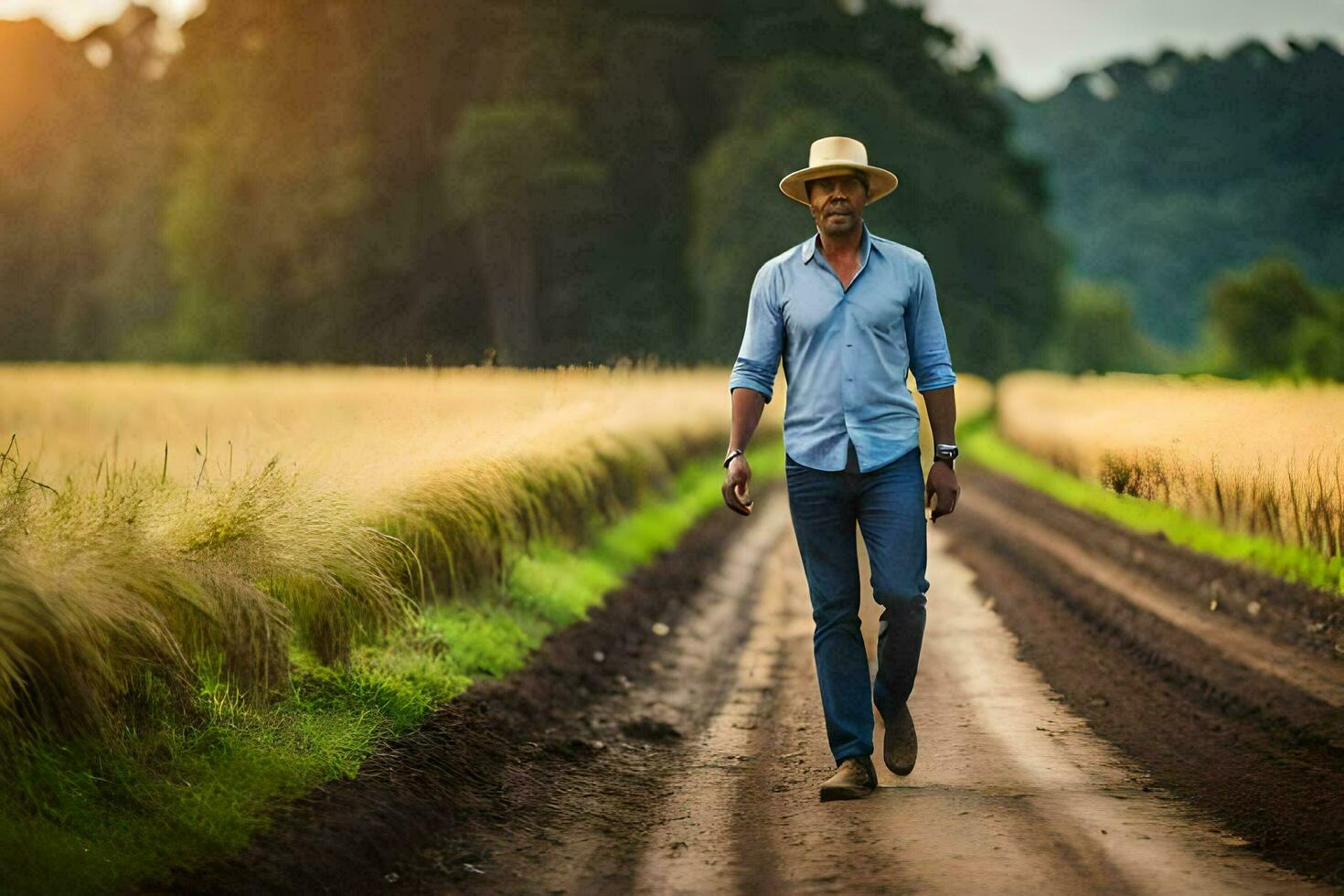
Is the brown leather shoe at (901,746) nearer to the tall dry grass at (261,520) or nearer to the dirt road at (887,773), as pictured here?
the dirt road at (887,773)

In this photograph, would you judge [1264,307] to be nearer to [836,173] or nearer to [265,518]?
[836,173]

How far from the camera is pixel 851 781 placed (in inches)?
227

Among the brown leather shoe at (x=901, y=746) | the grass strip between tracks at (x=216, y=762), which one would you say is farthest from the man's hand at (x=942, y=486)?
the grass strip between tracks at (x=216, y=762)

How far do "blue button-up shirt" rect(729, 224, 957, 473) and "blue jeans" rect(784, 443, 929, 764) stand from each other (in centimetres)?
10

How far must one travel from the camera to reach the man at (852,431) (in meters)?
5.82

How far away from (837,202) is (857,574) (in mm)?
1467

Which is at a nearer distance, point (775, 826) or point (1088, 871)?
point (1088, 871)

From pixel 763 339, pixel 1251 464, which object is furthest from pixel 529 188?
pixel 763 339

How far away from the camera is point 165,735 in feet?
Result: 17.7

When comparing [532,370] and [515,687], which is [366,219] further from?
[515,687]

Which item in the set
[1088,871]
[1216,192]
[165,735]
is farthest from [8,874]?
[1216,192]

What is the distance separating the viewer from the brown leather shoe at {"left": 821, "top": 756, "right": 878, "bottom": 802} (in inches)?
226

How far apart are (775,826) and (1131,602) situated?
6.56 m

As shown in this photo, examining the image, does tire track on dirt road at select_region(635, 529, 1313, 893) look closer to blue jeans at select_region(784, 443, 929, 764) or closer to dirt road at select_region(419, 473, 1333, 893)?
dirt road at select_region(419, 473, 1333, 893)
